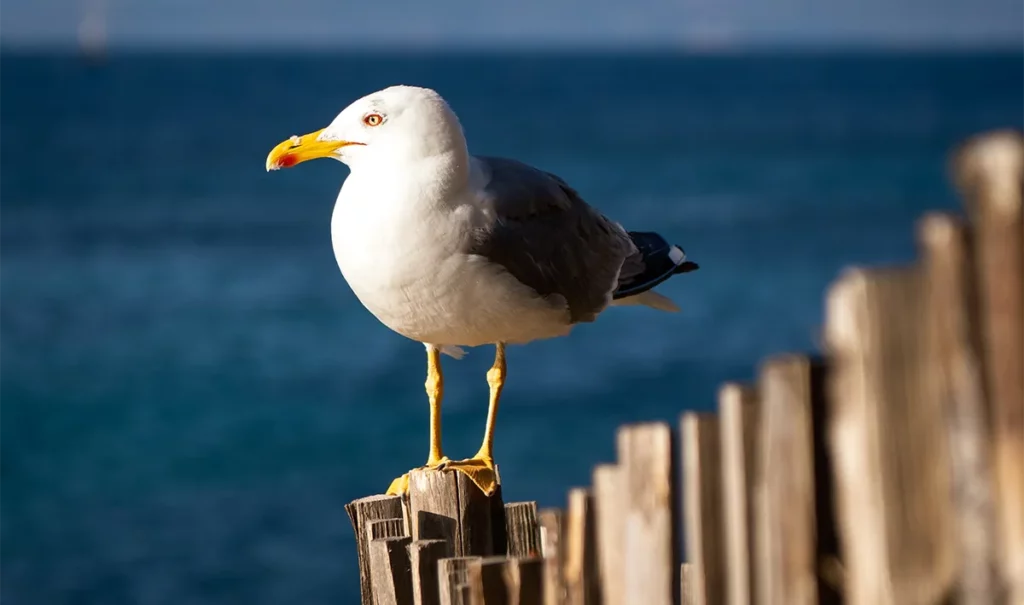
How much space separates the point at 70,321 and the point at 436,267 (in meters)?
27.9

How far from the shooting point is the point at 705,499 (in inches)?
115

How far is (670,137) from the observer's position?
78.8 metres

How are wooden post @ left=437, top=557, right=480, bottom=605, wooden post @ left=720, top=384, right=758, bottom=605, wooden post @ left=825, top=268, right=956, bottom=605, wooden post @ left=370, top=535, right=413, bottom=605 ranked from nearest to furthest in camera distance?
wooden post @ left=825, top=268, right=956, bottom=605 → wooden post @ left=720, top=384, right=758, bottom=605 → wooden post @ left=437, top=557, right=480, bottom=605 → wooden post @ left=370, top=535, right=413, bottom=605

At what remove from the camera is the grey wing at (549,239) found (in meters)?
5.71

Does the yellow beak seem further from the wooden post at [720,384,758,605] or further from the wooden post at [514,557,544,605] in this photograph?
the wooden post at [720,384,758,605]

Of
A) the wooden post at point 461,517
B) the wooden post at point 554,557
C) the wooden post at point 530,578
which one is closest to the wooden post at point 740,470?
the wooden post at point 554,557

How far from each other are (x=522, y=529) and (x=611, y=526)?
1.63m

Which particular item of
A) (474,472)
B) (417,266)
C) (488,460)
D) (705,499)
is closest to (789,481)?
(705,499)

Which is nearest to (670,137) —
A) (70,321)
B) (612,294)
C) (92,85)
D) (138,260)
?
(138,260)

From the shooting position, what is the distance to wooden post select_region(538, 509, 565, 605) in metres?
3.57

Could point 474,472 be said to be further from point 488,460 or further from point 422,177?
point 422,177

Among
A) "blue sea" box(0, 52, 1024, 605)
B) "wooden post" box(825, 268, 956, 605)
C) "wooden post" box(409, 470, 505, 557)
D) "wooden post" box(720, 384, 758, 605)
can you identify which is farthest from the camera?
"blue sea" box(0, 52, 1024, 605)

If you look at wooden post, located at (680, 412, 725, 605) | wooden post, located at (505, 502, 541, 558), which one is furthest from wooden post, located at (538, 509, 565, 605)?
wooden post, located at (505, 502, 541, 558)

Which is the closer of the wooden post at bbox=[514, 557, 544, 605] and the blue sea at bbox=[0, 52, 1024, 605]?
the wooden post at bbox=[514, 557, 544, 605]
